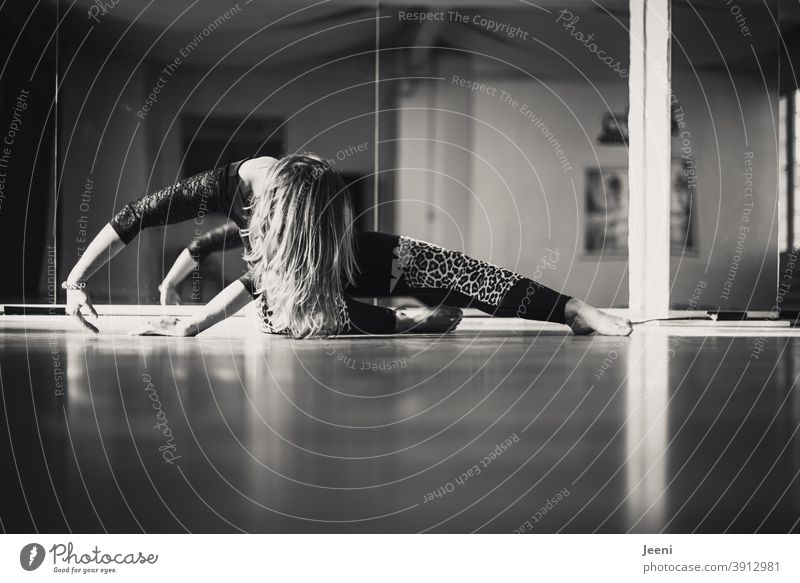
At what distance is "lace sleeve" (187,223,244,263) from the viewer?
2.01m

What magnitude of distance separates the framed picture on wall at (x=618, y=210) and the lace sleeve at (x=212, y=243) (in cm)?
107

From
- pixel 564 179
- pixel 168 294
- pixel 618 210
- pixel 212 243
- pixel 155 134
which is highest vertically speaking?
pixel 155 134

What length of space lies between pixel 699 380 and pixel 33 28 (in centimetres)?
186

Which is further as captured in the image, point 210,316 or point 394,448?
point 210,316

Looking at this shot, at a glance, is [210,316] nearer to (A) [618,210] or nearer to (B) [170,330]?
(B) [170,330]

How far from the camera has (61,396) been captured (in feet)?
2.37

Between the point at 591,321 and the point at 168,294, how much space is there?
3.69 ft

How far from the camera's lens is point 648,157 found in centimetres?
215

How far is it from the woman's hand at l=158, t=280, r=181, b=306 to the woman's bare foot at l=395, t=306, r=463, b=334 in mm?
693

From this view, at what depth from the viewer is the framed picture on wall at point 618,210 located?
2.16 meters

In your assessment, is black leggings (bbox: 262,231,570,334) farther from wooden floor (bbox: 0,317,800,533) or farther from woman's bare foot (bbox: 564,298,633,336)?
wooden floor (bbox: 0,317,800,533)

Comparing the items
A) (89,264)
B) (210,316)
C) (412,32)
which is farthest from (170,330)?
(412,32)

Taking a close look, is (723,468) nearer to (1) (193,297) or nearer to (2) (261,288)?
(2) (261,288)
